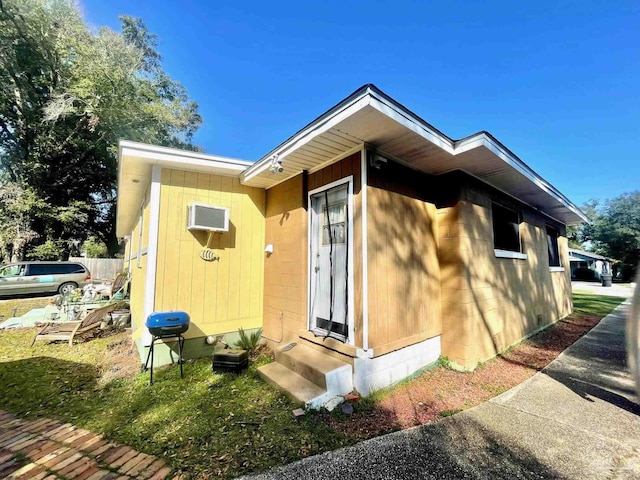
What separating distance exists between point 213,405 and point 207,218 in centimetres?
266

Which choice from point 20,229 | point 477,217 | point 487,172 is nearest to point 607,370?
point 477,217

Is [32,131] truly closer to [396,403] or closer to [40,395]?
[40,395]

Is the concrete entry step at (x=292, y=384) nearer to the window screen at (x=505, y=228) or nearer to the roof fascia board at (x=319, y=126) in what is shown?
the roof fascia board at (x=319, y=126)

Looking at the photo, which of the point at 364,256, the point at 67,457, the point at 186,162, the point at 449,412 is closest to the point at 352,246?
the point at 364,256

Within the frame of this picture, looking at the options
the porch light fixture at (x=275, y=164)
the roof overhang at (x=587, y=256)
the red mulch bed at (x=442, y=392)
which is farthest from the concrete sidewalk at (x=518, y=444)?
the roof overhang at (x=587, y=256)

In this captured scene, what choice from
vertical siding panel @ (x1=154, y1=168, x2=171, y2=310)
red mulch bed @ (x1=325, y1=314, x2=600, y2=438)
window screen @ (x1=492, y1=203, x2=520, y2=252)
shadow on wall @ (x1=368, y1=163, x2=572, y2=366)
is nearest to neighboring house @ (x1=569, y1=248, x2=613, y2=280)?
window screen @ (x1=492, y1=203, x2=520, y2=252)

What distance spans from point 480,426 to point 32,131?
70.4ft

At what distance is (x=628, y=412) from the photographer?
2.70 m

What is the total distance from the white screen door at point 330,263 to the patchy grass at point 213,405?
41.3 inches

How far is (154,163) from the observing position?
13.8 ft

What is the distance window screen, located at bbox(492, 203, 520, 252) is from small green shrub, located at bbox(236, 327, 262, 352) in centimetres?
443

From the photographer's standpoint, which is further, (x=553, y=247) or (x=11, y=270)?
(x=11, y=270)

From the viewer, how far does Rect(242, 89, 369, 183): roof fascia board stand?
102 inches

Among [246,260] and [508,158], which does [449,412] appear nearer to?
[508,158]
